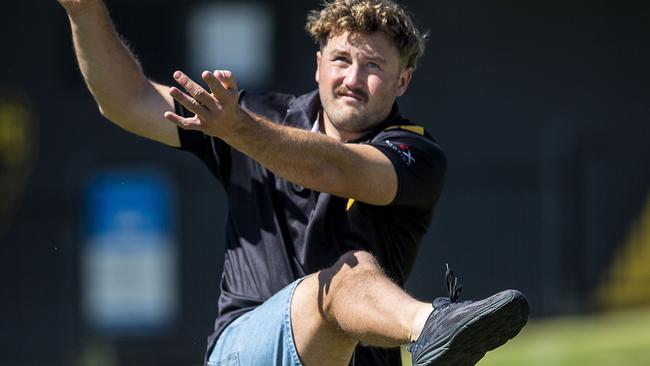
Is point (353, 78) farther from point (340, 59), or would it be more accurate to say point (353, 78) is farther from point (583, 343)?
point (583, 343)

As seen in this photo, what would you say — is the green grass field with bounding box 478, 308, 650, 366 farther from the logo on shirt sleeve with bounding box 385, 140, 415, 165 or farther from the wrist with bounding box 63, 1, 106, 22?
the wrist with bounding box 63, 1, 106, 22

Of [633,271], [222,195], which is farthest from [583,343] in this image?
[222,195]

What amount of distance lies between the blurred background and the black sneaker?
765cm

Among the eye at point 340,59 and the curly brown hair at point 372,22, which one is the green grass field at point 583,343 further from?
the eye at point 340,59

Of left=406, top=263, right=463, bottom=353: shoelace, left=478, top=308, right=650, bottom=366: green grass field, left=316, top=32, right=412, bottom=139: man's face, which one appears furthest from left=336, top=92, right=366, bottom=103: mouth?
left=478, top=308, right=650, bottom=366: green grass field

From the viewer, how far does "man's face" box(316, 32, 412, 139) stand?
5246mm

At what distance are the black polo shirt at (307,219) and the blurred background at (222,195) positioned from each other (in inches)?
268

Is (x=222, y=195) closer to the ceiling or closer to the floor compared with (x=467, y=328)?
closer to the floor

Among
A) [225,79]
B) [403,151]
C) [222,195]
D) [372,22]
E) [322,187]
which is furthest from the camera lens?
[222,195]

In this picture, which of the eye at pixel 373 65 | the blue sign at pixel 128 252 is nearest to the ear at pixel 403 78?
the eye at pixel 373 65

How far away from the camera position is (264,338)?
4910 mm

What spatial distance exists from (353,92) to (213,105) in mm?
850

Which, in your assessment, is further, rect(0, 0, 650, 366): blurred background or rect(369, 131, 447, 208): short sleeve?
rect(0, 0, 650, 366): blurred background

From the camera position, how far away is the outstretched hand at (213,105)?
4516mm
